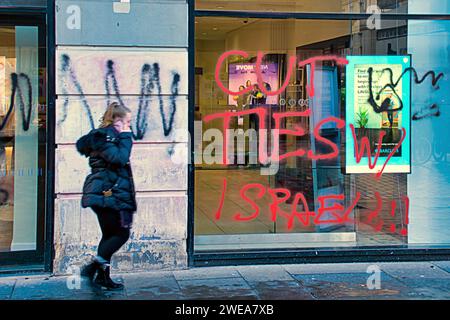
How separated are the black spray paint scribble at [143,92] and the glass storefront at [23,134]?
18.5 inches

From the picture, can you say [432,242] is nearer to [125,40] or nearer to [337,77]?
[337,77]

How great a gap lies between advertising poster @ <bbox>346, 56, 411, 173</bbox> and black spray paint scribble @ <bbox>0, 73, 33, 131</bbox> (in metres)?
3.71

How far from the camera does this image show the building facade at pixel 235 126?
7.91 metres

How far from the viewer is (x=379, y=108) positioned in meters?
8.91

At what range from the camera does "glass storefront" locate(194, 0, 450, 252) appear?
28.3 feet

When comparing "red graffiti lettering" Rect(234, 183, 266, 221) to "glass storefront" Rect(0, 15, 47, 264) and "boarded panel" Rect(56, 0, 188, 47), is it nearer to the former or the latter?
"boarded panel" Rect(56, 0, 188, 47)

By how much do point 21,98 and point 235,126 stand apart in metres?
2.45

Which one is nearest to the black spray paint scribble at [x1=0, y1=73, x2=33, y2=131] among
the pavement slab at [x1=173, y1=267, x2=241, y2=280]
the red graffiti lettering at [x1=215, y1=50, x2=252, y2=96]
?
the red graffiti lettering at [x1=215, y1=50, x2=252, y2=96]

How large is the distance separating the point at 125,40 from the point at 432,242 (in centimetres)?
443

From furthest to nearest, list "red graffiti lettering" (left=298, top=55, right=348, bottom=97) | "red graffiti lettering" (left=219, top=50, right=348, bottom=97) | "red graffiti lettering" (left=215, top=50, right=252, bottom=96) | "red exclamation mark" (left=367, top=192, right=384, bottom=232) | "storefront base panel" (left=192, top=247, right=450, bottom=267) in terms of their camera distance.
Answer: "red exclamation mark" (left=367, top=192, right=384, bottom=232) → "red graffiti lettering" (left=298, top=55, right=348, bottom=97) → "red graffiti lettering" (left=219, top=50, right=348, bottom=97) → "red graffiti lettering" (left=215, top=50, right=252, bottom=96) → "storefront base panel" (left=192, top=247, right=450, bottom=267)

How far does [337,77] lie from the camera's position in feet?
29.1
